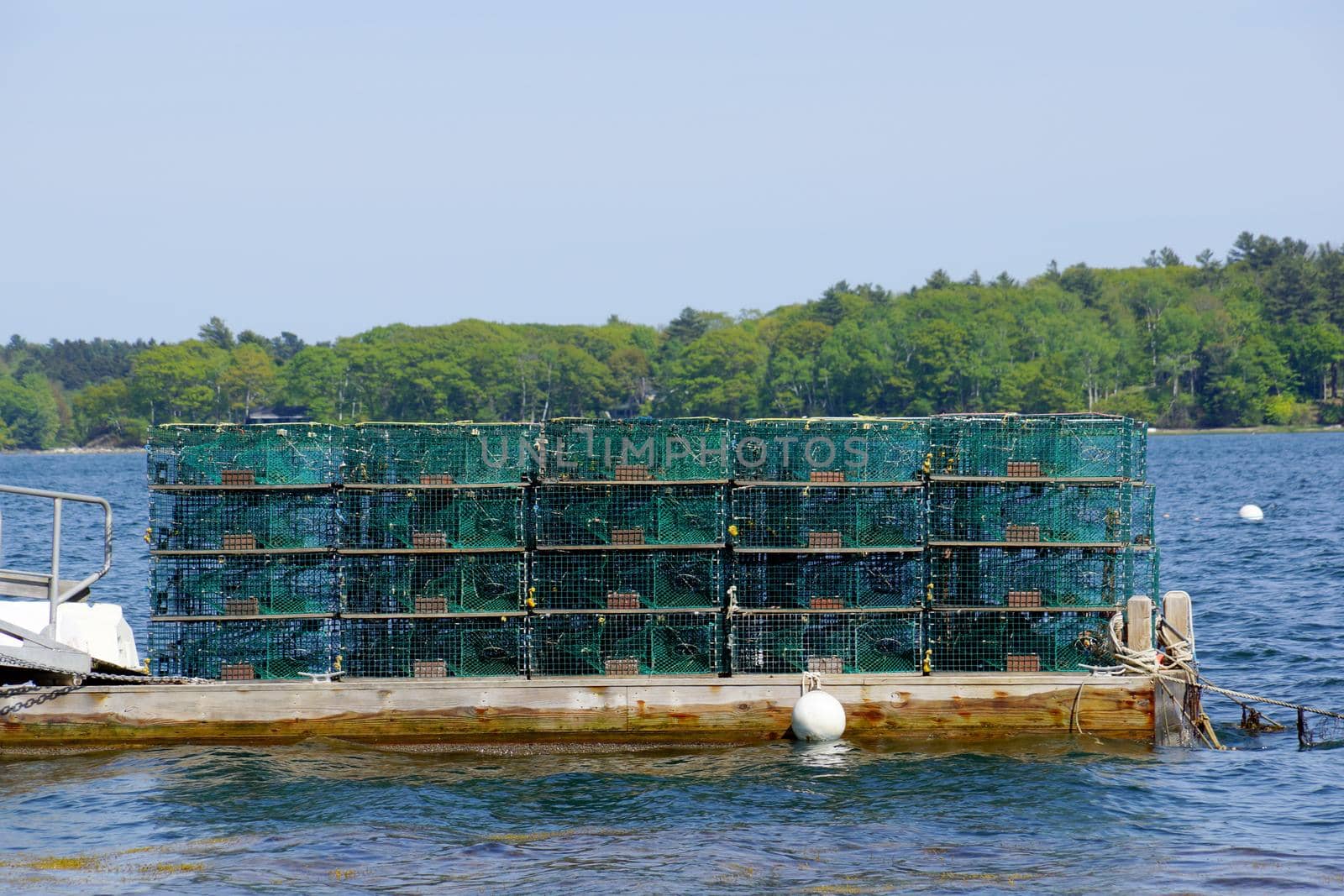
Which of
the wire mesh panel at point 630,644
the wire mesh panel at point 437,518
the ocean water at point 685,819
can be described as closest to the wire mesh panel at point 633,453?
the wire mesh panel at point 437,518

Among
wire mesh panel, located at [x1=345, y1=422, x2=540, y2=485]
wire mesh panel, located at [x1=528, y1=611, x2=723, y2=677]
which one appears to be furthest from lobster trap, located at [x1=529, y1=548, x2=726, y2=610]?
wire mesh panel, located at [x1=345, y1=422, x2=540, y2=485]

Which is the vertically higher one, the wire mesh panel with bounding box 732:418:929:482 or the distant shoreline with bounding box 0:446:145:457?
the distant shoreline with bounding box 0:446:145:457

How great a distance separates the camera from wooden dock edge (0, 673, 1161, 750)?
64.6ft

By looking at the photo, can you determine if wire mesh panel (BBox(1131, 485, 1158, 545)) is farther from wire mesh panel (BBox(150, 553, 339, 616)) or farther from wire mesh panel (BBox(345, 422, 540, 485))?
wire mesh panel (BBox(150, 553, 339, 616))

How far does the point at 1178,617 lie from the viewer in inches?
813

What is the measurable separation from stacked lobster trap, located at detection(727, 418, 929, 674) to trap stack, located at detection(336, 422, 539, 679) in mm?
2851

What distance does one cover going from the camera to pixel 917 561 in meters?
20.5

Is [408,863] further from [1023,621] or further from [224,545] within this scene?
[1023,621]

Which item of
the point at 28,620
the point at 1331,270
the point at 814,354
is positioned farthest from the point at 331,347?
the point at 28,620

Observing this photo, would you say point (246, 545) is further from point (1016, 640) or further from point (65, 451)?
point (65, 451)

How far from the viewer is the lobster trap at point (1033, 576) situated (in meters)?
20.5

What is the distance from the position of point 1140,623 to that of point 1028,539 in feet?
5.75

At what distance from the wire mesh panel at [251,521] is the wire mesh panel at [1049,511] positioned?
7.95 m

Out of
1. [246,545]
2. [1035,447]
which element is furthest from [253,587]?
[1035,447]
